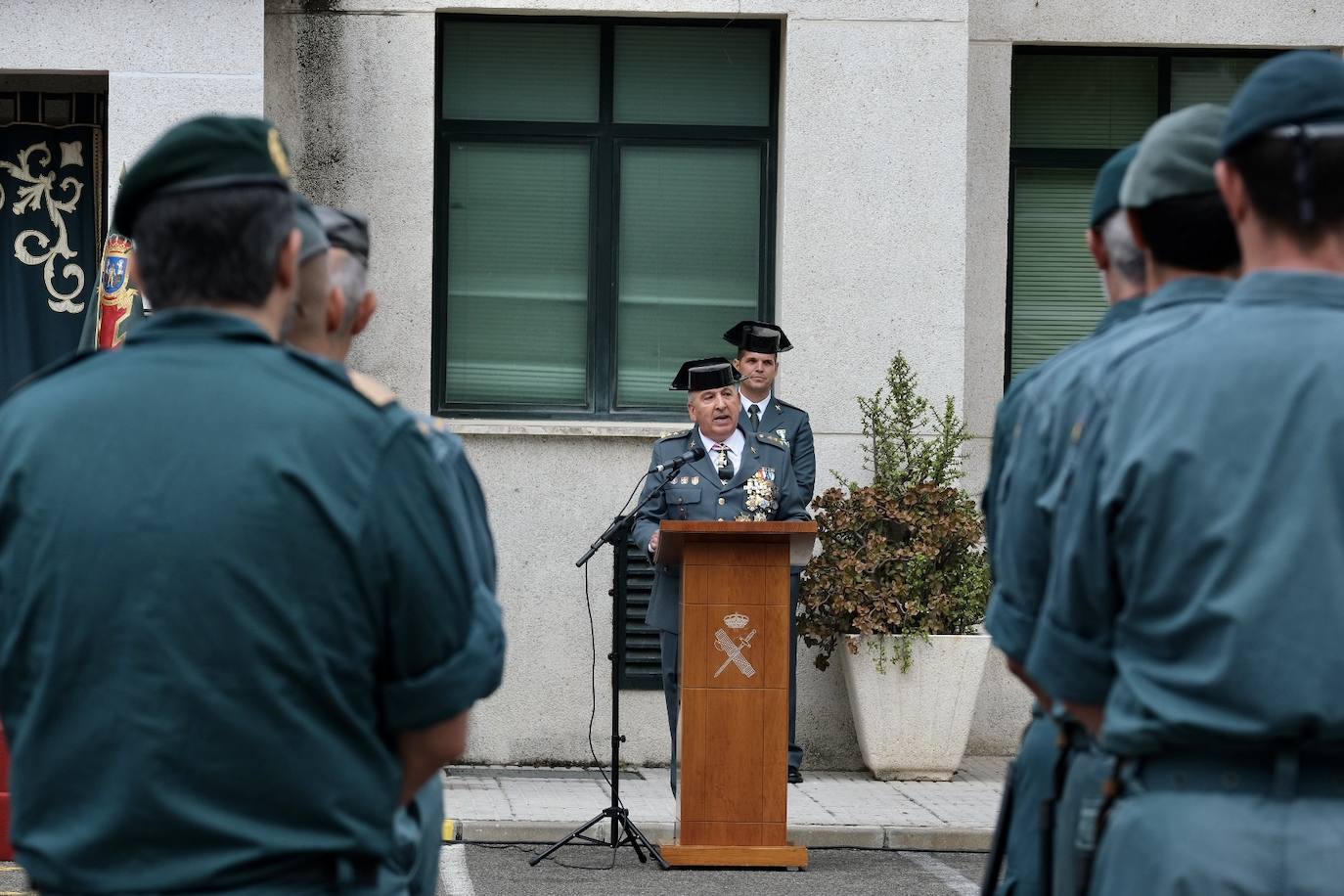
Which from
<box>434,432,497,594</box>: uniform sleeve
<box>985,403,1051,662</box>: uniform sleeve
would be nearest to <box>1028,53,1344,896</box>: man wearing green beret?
<box>985,403,1051,662</box>: uniform sleeve

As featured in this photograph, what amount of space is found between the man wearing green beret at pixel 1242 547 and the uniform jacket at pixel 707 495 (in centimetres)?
677

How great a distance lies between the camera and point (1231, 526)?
9.30 ft

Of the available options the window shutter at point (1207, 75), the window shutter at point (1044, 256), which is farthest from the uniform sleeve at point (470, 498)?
the window shutter at point (1207, 75)

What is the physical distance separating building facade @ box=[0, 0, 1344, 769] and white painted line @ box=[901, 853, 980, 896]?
8.39ft

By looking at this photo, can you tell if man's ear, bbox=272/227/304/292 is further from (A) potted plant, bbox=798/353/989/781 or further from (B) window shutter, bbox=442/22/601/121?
(B) window shutter, bbox=442/22/601/121

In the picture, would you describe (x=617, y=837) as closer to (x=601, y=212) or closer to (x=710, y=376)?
(x=710, y=376)

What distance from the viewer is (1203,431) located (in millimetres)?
2877

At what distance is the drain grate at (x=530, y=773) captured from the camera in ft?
37.2

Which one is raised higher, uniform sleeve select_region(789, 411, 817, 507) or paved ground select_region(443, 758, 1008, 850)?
uniform sleeve select_region(789, 411, 817, 507)

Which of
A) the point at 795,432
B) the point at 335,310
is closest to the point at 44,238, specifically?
the point at 795,432

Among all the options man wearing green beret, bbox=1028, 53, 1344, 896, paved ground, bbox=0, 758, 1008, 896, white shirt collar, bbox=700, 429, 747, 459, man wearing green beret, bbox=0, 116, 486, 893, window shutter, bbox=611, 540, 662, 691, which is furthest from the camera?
window shutter, bbox=611, 540, 662, 691

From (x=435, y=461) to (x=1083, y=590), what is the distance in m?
1.04

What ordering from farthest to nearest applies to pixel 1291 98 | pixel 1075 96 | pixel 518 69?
pixel 1075 96
pixel 518 69
pixel 1291 98

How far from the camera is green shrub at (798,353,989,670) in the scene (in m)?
11.0
